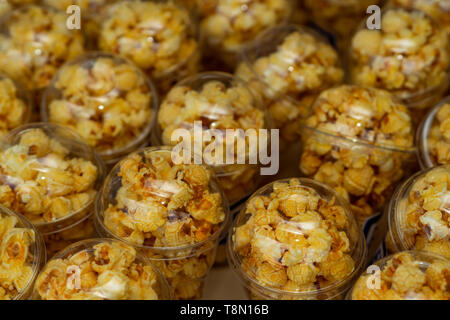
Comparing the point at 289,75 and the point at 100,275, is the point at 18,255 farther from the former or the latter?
the point at 289,75

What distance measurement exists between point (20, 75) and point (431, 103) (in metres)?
1.40

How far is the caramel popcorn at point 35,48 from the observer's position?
69.0 inches

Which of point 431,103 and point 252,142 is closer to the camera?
point 252,142

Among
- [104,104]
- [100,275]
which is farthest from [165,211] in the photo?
[104,104]

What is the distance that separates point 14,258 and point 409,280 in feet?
2.82

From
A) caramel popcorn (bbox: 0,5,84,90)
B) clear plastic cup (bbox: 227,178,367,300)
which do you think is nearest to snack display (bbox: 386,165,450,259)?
clear plastic cup (bbox: 227,178,367,300)

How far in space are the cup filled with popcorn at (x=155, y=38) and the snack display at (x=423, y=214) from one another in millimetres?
893

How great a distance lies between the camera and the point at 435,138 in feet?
4.90

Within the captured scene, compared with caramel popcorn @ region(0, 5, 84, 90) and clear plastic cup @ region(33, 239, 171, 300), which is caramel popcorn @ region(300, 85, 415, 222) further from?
caramel popcorn @ region(0, 5, 84, 90)

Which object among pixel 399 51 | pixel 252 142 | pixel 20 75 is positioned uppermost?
pixel 399 51

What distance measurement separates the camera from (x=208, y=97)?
1521 mm
